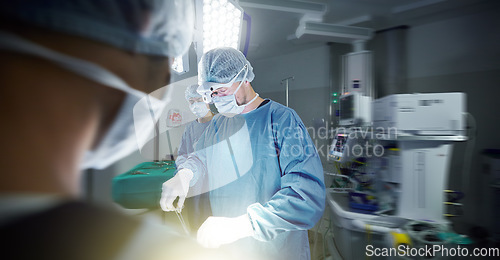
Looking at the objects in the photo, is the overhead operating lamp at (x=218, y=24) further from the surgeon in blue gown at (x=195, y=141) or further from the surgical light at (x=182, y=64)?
the surgeon in blue gown at (x=195, y=141)

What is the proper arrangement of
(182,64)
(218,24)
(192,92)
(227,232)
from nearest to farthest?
(227,232)
(182,64)
(218,24)
(192,92)

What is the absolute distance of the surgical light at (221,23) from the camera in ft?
3.70

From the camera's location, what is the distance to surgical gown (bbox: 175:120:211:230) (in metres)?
1.76

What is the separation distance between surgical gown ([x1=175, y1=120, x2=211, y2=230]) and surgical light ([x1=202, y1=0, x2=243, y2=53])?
0.85 meters

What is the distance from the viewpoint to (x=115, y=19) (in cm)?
33

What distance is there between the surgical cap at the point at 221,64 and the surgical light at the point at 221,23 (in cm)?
9

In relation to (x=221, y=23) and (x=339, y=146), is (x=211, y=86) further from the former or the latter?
(x=339, y=146)

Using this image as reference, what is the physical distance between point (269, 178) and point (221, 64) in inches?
23.6

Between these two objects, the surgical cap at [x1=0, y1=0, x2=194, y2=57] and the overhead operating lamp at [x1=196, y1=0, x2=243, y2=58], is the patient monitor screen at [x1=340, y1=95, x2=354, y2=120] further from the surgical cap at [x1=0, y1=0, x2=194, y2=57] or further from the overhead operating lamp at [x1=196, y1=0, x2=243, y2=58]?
the surgical cap at [x1=0, y1=0, x2=194, y2=57]

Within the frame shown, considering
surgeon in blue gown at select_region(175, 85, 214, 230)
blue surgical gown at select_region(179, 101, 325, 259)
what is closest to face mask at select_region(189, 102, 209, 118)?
surgeon in blue gown at select_region(175, 85, 214, 230)

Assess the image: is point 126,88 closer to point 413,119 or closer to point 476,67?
point 413,119

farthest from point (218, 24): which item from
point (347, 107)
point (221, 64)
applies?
point (347, 107)

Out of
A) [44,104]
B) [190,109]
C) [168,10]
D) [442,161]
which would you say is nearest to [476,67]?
[442,161]

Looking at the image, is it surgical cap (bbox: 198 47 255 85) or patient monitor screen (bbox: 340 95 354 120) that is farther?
patient monitor screen (bbox: 340 95 354 120)
